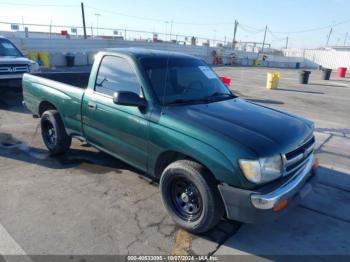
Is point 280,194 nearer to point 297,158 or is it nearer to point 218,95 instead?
point 297,158

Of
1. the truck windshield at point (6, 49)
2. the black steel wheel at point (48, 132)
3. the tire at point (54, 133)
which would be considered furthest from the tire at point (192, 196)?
the truck windshield at point (6, 49)

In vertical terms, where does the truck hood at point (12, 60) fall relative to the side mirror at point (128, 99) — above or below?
below

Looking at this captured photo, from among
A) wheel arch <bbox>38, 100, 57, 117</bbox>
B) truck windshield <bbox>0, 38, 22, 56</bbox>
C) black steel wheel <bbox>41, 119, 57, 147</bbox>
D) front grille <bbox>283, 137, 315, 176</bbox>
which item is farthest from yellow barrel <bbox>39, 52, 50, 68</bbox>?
front grille <bbox>283, 137, 315, 176</bbox>

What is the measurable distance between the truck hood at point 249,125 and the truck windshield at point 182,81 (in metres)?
0.21

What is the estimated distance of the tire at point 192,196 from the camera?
10.2 ft

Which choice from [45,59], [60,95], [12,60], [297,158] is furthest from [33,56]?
[297,158]

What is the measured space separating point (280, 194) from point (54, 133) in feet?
12.6

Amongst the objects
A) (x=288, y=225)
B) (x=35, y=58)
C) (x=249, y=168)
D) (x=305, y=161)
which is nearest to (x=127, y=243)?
(x=249, y=168)

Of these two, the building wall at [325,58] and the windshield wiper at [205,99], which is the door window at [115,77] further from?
the building wall at [325,58]

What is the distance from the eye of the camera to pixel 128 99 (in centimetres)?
357

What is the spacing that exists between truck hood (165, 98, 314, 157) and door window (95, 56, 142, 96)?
26.8 inches

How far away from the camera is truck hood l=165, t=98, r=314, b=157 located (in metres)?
3.06

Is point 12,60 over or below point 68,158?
over

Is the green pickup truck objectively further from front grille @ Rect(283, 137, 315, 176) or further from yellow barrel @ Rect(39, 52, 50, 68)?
yellow barrel @ Rect(39, 52, 50, 68)
